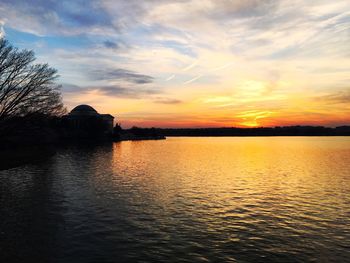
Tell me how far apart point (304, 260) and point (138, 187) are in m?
22.6

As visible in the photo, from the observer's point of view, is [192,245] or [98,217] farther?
[98,217]

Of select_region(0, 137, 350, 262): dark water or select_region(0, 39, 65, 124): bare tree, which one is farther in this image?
select_region(0, 39, 65, 124): bare tree

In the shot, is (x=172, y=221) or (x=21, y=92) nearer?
(x=172, y=221)

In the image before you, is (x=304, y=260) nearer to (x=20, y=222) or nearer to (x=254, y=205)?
(x=254, y=205)

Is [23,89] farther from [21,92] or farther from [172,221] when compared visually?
[172,221]

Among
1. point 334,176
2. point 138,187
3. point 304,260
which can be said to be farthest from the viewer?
point 334,176

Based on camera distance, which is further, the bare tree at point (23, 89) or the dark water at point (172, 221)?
the bare tree at point (23, 89)

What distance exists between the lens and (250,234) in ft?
64.0

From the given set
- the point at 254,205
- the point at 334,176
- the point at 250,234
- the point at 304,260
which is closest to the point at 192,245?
the point at 250,234

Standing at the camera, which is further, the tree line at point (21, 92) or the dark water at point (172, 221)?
the tree line at point (21, 92)

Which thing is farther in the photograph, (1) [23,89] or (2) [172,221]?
(1) [23,89]

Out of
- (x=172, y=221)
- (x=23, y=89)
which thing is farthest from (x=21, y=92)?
(x=172, y=221)

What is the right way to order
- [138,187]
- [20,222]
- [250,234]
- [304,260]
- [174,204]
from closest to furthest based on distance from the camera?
[304,260] → [250,234] → [20,222] → [174,204] → [138,187]

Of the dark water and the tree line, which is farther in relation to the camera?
the tree line
